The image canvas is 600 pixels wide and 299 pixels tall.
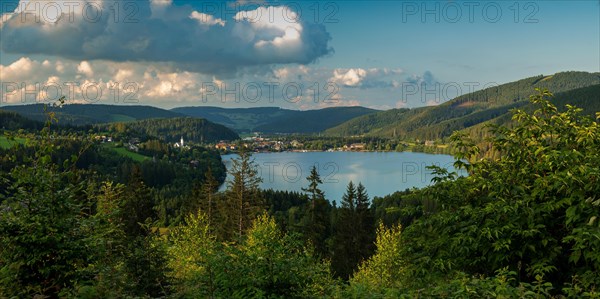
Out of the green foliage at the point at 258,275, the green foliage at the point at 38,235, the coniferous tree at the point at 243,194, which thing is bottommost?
the coniferous tree at the point at 243,194

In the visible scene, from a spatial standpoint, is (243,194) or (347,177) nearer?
(243,194)

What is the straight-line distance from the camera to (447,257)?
8.61 meters

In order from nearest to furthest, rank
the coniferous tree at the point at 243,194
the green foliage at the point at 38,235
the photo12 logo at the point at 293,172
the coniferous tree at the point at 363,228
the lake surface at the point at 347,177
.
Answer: the green foliage at the point at 38,235 → the coniferous tree at the point at 243,194 → the coniferous tree at the point at 363,228 → the lake surface at the point at 347,177 → the photo12 logo at the point at 293,172

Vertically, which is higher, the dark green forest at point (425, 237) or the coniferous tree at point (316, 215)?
the dark green forest at point (425, 237)

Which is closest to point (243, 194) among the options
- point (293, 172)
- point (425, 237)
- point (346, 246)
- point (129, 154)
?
point (346, 246)

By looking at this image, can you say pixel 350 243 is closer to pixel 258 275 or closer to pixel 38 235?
pixel 258 275

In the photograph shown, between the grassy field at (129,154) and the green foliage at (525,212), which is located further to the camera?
the grassy field at (129,154)

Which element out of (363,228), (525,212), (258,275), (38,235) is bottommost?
(363,228)

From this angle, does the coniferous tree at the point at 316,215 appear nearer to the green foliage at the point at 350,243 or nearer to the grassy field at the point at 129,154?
the green foliage at the point at 350,243

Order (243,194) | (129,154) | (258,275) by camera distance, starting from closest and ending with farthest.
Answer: (258,275) < (243,194) < (129,154)

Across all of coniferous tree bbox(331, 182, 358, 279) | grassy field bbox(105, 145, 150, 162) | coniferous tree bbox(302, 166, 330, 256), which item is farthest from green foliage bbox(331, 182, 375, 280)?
grassy field bbox(105, 145, 150, 162)

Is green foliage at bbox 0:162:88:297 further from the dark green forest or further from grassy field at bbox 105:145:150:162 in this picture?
grassy field at bbox 105:145:150:162

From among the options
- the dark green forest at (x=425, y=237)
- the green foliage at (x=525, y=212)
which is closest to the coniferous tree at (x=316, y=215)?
the dark green forest at (x=425, y=237)

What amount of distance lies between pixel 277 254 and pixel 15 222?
4.62 m
